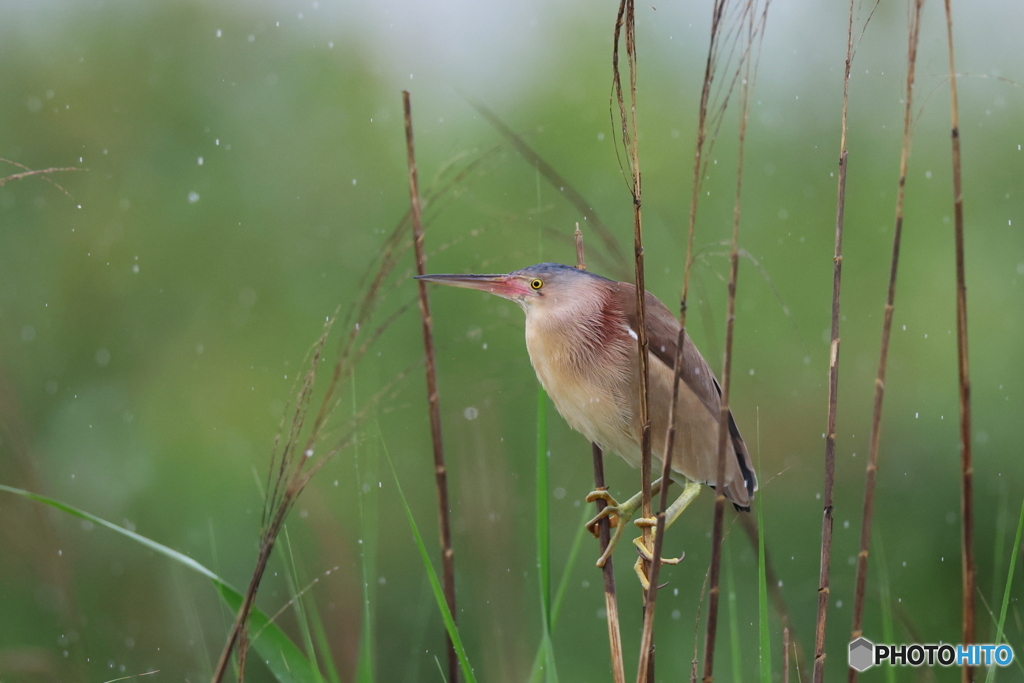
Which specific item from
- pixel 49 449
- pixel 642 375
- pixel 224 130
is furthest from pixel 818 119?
pixel 49 449

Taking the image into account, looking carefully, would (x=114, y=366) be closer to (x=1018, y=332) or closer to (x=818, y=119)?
(x=818, y=119)

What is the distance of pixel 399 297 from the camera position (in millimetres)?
3391

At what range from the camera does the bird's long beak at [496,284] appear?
4.04 feet

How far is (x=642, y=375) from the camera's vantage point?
89 cm

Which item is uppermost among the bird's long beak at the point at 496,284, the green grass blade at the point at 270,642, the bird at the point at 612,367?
the bird's long beak at the point at 496,284

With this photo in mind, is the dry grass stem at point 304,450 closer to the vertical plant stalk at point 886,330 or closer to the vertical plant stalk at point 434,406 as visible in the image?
the vertical plant stalk at point 434,406

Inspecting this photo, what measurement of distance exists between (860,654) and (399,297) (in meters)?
2.65

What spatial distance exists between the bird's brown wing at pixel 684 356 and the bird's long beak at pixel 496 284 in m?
0.15

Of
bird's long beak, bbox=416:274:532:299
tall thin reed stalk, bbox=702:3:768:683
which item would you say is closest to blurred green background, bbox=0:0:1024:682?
bird's long beak, bbox=416:274:532:299

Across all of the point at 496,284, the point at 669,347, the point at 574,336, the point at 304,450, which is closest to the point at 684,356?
the point at 669,347

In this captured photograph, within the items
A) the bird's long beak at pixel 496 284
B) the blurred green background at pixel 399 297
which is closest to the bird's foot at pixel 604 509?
the bird's long beak at pixel 496 284

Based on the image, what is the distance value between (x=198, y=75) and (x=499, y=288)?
343cm

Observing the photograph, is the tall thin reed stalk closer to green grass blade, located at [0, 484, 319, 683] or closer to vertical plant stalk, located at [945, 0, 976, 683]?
vertical plant stalk, located at [945, 0, 976, 683]

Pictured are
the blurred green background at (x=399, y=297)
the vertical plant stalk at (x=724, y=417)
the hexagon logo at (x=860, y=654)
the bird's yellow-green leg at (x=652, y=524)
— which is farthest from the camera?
the blurred green background at (x=399, y=297)
